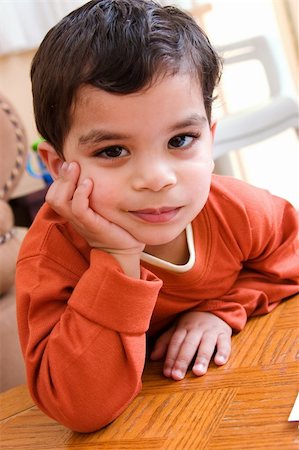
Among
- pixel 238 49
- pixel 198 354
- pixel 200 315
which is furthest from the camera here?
pixel 238 49

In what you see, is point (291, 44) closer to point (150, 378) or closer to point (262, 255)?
point (262, 255)

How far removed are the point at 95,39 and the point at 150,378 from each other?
1.45ft

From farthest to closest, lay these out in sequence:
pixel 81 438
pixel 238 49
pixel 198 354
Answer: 1. pixel 238 49
2. pixel 198 354
3. pixel 81 438

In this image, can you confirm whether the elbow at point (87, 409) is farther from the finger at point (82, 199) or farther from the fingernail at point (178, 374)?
the finger at point (82, 199)

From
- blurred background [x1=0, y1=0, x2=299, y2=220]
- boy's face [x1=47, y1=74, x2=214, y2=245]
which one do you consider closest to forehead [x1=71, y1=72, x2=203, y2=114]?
boy's face [x1=47, y1=74, x2=214, y2=245]

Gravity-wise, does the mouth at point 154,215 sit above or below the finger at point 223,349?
above

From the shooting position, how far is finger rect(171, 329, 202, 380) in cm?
97

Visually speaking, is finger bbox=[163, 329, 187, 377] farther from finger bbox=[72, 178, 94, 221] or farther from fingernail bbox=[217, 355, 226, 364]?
finger bbox=[72, 178, 94, 221]

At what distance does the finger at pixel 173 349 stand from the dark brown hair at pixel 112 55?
301mm

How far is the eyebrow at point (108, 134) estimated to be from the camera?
0.89 m

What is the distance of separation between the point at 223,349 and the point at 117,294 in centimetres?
18

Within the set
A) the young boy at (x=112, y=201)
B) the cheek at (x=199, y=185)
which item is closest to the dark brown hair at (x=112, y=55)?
the young boy at (x=112, y=201)

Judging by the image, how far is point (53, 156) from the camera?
1.04 metres

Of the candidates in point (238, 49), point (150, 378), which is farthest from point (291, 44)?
point (150, 378)
